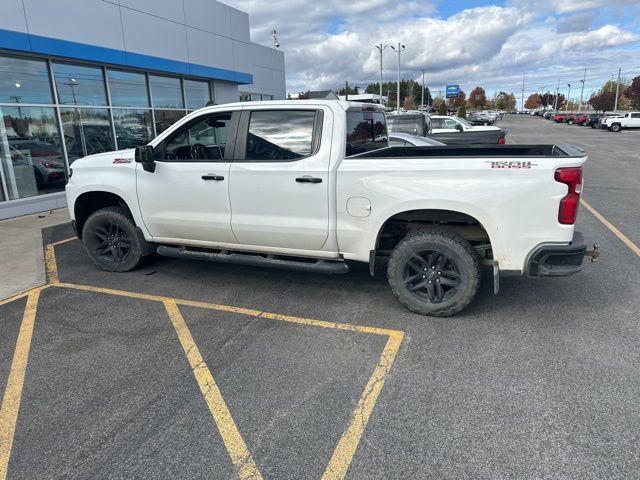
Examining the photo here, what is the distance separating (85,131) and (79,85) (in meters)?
1.06

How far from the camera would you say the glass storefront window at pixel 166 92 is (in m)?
13.3

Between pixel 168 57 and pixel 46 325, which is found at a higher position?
pixel 168 57

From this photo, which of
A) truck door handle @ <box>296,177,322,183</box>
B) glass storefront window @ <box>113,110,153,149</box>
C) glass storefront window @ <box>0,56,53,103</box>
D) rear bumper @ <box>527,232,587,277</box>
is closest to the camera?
rear bumper @ <box>527,232,587,277</box>

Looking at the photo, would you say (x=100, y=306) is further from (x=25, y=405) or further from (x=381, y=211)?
(x=381, y=211)

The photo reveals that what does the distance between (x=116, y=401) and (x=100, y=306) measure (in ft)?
6.32

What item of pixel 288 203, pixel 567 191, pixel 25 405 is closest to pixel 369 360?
pixel 288 203

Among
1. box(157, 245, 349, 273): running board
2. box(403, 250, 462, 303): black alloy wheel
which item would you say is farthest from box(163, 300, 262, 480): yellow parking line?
box(403, 250, 462, 303): black alloy wheel

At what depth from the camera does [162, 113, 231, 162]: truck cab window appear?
16.5 feet

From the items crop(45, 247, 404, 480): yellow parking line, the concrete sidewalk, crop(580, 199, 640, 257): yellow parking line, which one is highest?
the concrete sidewalk

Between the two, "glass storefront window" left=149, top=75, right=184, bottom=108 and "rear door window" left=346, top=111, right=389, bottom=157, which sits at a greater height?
"glass storefront window" left=149, top=75, right=184, bottom=108

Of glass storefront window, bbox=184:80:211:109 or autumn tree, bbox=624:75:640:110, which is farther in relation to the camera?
autumn tree, bbox=624:75:640:110

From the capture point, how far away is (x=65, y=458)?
266 centimetres

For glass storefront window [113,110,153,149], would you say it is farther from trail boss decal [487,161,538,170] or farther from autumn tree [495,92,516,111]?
autumn tree [495,92,516,111]

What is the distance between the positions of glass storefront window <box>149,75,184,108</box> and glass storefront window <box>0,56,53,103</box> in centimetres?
340
